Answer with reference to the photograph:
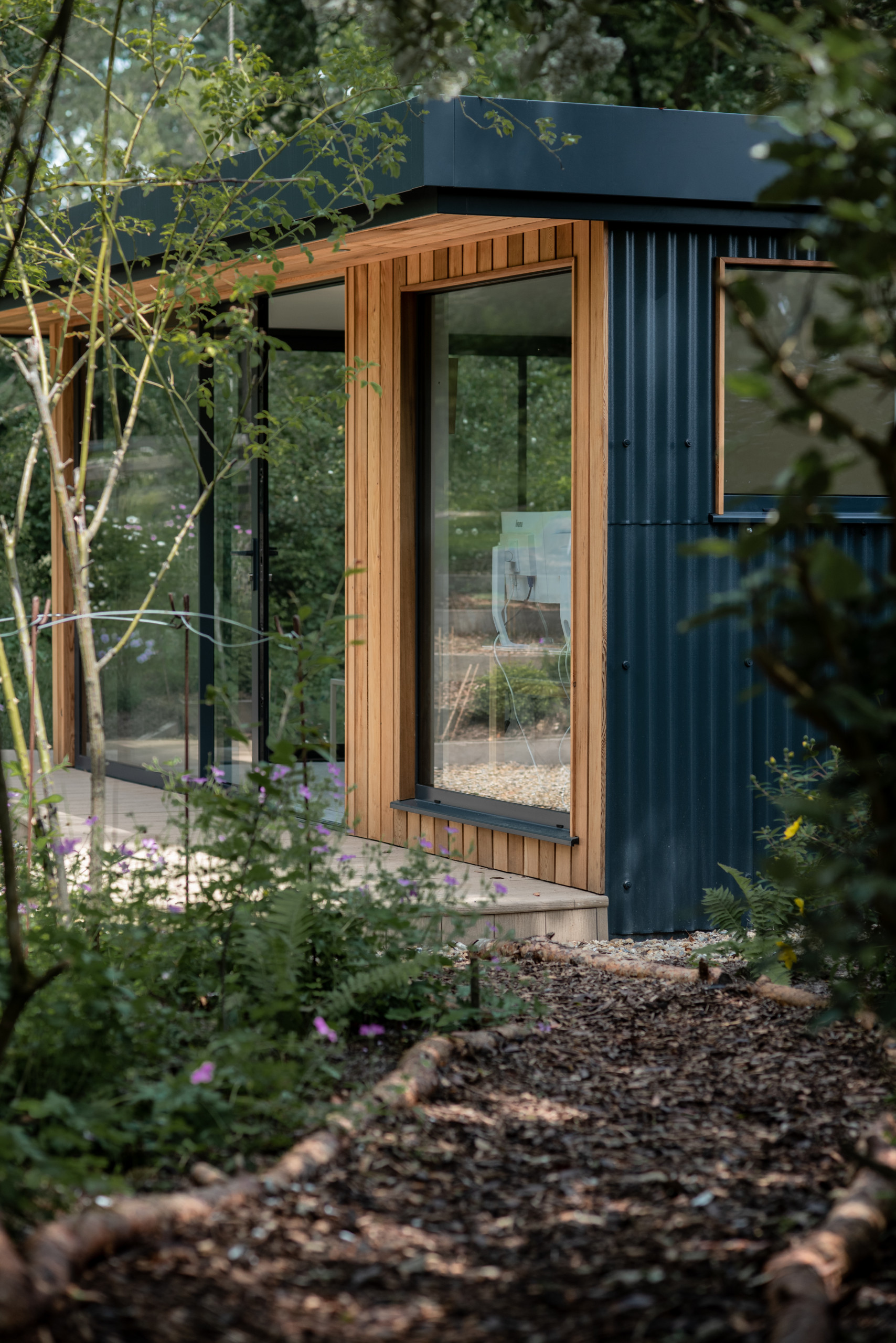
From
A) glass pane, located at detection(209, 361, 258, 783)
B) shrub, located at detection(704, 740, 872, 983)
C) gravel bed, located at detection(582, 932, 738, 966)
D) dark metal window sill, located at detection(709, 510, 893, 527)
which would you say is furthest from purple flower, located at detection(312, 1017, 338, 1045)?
glass pane, located at detection(209, 361, 258, 783)

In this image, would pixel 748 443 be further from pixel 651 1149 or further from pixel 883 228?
pixel 883 228

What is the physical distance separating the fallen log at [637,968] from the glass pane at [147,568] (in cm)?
351

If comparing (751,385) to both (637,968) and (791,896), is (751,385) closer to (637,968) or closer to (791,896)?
(791,896)

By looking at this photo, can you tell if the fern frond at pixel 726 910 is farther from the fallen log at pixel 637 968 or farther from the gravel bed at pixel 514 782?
the gravel bed at pixel 514 782

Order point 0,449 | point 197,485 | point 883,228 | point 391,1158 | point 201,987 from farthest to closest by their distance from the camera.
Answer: point 0,449, point 197,485, point 201,987, point 391,1158, point 883,228

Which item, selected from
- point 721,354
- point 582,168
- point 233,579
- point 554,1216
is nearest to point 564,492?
point 721,354

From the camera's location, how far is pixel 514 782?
224 inches

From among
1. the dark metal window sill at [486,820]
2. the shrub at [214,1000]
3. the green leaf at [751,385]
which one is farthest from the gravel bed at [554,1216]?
the dark metal window sill at [486,820]

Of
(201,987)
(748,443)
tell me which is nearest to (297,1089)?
(201,987)

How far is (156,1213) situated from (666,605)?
344 centimetres

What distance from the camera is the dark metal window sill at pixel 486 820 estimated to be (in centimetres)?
530

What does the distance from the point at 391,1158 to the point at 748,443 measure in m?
3.43

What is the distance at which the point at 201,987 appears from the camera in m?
3.23

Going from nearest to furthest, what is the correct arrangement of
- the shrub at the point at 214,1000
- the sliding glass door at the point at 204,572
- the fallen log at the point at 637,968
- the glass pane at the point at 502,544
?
the shrub at the point at 214,1000 → the fallen log at the point at 637,968 → the glass pane at the point at 502,544 → the sliding glass door at the point at 204,572
